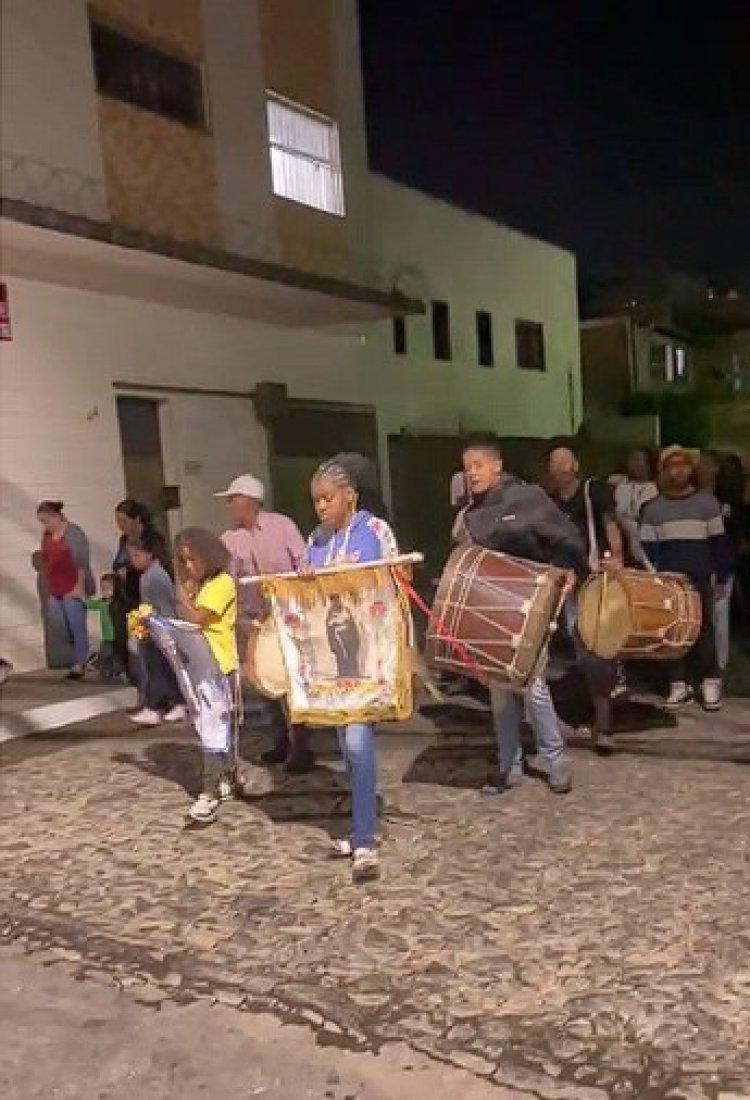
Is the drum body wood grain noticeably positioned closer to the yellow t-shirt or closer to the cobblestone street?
the cobblestone street

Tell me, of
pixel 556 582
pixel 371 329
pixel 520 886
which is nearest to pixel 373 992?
pixel 520 886

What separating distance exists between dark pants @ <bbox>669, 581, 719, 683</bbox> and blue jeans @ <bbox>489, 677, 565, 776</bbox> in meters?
2.07

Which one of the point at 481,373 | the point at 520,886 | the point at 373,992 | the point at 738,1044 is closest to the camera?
the point at 738,1044

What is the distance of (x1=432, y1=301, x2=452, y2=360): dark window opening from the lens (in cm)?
1911

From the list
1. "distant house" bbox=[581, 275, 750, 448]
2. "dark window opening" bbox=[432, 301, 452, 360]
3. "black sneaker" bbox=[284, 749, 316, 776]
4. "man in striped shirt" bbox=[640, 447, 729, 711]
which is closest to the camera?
"black sneaker" bbox=[284, 749, 316, 776]

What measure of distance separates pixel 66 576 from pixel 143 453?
2.57 meters

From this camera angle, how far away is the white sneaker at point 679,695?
25.4ft

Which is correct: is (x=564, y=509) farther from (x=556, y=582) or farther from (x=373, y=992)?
(x=373, y=992)

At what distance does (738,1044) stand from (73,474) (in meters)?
8.90

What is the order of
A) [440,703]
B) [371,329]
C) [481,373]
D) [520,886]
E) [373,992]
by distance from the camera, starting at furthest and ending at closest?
[481,373] < [371,329] < [440,703] < [520,886] < [373,992]

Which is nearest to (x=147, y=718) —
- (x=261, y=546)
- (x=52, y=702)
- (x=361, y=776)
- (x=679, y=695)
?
(x=52, y=702)

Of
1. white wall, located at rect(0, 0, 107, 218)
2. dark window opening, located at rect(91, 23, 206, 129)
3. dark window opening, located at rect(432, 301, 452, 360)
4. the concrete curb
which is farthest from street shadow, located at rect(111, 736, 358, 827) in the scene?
dark window opening, located at rect(432, 301, 452, 360)

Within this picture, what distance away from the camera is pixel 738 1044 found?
11.1ft

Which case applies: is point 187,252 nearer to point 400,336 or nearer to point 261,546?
point 261,546
